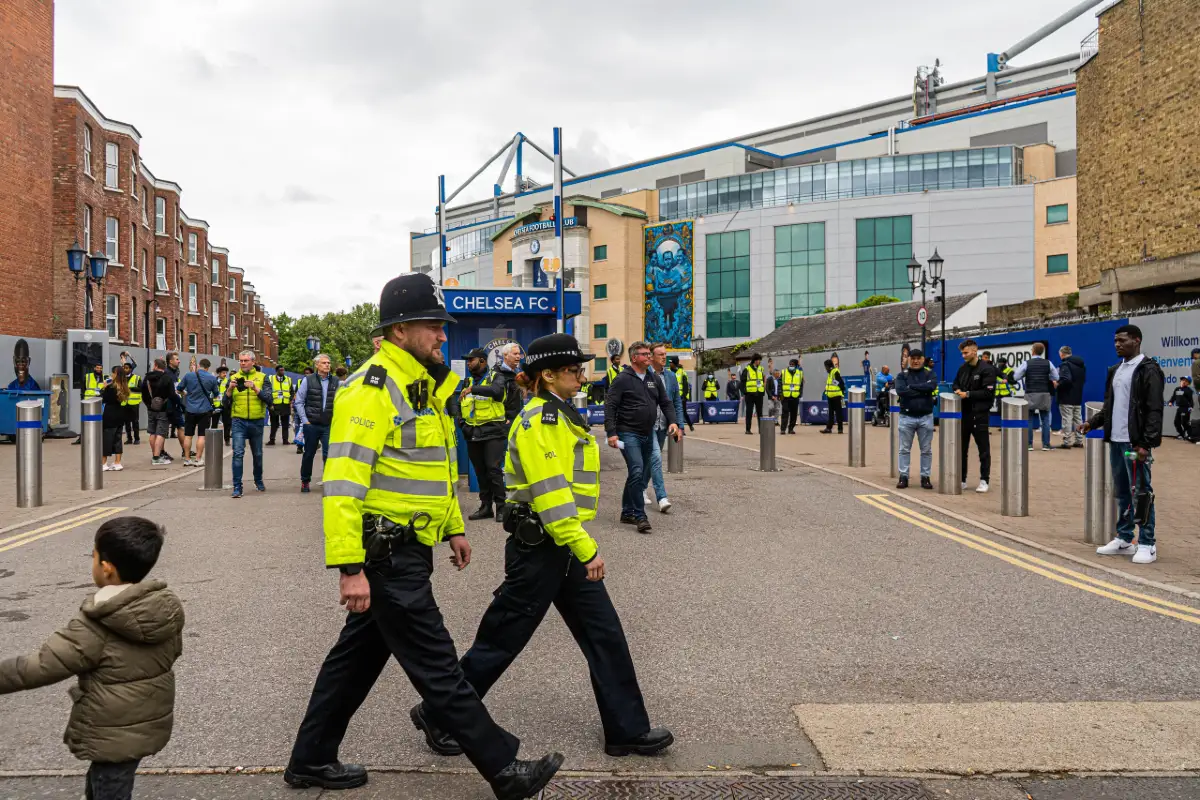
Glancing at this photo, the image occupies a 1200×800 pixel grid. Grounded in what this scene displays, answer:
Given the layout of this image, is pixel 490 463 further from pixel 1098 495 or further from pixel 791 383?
pixel 791 383

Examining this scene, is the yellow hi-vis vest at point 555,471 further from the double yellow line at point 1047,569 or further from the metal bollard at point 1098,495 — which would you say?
the metal bollard at point 1098,495

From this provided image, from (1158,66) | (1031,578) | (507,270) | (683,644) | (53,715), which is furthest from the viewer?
(507,270)

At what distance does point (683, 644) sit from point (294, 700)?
83.1 inches

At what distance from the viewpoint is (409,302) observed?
3375mm

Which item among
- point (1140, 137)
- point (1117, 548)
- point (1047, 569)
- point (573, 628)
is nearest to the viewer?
point (573, 628)

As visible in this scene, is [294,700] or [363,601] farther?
[294,700]

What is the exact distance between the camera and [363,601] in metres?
3.11

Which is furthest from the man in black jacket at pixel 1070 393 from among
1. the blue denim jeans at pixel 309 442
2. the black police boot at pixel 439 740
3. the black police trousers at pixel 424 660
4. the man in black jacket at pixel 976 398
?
the black police trousers at pixel 424 660

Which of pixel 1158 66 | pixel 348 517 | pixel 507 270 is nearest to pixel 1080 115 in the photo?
pixel 1158 66

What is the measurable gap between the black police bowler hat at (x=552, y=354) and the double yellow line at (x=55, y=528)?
22.3 feet

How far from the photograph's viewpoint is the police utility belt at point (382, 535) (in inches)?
125

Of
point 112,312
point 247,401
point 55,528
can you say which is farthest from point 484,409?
point 112,312

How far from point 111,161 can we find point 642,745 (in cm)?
4209

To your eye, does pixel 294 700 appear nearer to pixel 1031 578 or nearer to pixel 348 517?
pixel 348 517
